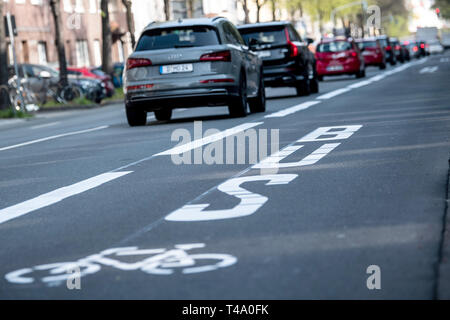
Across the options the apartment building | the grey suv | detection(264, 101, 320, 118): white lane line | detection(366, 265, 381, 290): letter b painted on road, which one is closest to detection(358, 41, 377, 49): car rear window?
the apartment building

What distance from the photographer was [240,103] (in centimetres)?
1908

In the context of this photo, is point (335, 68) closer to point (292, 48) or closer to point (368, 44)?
point (368, 44)

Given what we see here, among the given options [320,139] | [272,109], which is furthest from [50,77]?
[320,139]

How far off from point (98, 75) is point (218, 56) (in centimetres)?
2233

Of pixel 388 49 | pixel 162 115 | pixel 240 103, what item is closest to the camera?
pixel 240 103

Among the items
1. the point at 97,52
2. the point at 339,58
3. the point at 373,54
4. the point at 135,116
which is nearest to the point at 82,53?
the point at 97,52

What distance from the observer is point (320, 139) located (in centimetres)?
1335

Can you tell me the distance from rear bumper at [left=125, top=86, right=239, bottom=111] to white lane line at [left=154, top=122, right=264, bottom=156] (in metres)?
1.37

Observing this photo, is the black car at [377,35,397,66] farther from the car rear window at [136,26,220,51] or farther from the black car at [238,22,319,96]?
the car rear window at [136,26,220,51]

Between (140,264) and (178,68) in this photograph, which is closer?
(140,264)

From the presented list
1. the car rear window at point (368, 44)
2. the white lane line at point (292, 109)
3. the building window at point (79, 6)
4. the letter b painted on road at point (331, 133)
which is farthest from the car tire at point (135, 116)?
the building window at point (79, 6)

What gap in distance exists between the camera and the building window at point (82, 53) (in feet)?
200
